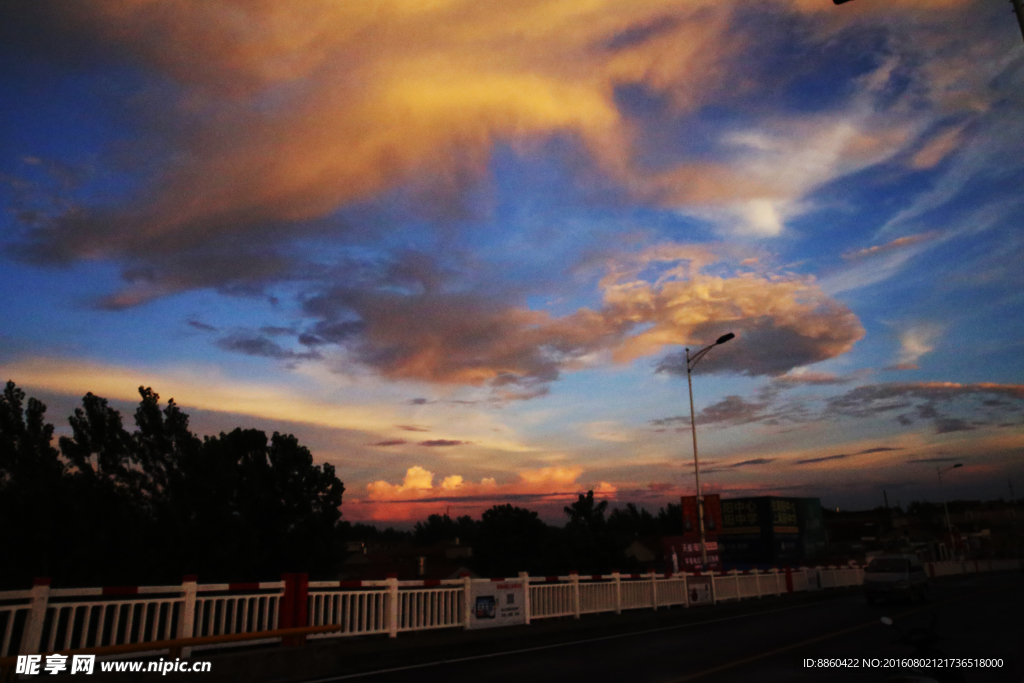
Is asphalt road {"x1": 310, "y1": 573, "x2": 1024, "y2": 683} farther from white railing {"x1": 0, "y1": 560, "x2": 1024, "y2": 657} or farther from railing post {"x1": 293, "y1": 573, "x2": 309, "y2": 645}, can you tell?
white railing {"x1": 0, "y1": 560, "x2": 1024, "y2": 657}

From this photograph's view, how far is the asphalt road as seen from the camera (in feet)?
35.1

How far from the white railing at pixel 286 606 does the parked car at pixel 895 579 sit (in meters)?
5.62

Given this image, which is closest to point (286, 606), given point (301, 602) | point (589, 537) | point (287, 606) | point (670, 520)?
point (287, 606)

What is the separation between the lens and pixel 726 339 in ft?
104

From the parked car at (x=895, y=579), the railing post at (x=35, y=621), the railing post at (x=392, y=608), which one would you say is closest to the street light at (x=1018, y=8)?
the railing post at (x=392, y=608)

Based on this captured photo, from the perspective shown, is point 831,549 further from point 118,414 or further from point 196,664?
point 196,664

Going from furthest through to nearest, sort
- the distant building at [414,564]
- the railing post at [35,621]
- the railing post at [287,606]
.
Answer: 1. the distant building at [414,564]
2. the railing post at [287,606]
3. the railing post at [35,621]

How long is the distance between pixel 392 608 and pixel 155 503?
30.4m

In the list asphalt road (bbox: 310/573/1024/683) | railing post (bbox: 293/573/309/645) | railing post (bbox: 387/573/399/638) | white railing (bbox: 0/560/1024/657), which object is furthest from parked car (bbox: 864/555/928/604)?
railing post (bbox: 293/573/309/645)

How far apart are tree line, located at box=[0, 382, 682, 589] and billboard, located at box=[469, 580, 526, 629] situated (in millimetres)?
21967

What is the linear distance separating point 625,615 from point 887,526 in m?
155

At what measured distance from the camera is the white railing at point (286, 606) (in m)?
9.33

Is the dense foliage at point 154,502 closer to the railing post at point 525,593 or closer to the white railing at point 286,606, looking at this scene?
the white railing at point 286,606

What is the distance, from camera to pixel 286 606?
1204cm
